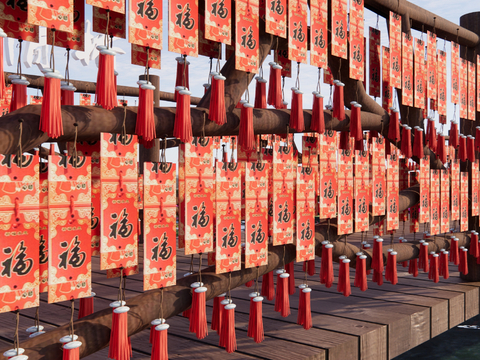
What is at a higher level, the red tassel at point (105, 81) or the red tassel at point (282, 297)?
the red tassel at point (105, 81)

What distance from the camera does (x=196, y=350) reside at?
2.78 metres

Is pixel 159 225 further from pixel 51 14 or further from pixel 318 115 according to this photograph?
pixel 318 115

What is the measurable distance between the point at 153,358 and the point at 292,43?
5.96 feet

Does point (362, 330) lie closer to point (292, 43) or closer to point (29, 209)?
point (292, 43)

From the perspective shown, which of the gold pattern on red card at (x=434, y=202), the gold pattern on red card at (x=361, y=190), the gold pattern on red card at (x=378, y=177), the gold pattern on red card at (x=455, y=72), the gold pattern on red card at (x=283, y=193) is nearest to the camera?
the gold pattern on red card at (x=283, y=193)

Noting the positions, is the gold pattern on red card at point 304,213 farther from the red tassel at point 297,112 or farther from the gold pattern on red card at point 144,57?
the gold pattern on red card at point 144,57

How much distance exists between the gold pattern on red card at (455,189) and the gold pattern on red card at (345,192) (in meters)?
1.60

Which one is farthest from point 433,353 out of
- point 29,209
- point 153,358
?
point 29,209

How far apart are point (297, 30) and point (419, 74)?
60.0 inches

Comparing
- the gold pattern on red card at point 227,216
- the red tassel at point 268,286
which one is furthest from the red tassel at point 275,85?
the red tassel at point 268,286

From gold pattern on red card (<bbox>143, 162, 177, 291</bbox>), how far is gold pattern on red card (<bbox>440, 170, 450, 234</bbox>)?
9.10 feet

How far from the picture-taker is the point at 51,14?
1.64 meters

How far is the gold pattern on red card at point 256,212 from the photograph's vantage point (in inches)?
91.0

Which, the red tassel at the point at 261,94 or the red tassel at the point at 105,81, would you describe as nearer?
the red tassel at the point at 105,81
